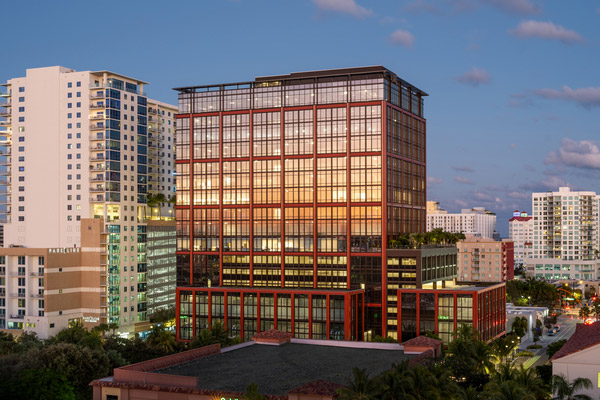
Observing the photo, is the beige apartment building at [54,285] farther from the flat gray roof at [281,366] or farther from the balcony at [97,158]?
the flat gray roof at [281,366]

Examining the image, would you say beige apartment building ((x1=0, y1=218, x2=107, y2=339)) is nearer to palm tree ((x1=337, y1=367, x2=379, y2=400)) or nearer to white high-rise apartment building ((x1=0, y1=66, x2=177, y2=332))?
white high-rise apartment building ((x1=0, y1=66, x2=177, y2=332))

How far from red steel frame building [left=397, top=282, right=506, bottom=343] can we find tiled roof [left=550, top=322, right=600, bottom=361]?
36029mm

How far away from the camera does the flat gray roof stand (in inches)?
2943

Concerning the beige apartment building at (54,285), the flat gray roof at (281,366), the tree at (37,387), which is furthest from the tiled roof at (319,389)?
the beige apartment building at (54,285)

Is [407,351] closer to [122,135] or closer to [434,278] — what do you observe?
[434,278]

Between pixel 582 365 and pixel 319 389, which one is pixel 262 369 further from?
pixel 582 365

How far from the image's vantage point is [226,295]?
526 feet

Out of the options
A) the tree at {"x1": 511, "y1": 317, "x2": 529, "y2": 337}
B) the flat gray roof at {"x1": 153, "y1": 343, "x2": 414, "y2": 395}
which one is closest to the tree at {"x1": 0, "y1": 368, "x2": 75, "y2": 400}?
the flat gray roof at {"x1": 153, "y1": 343, "x2": 414, "y2": 395}

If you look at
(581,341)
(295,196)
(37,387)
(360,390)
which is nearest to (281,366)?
(360,390)

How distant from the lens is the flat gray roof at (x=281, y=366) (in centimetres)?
7475

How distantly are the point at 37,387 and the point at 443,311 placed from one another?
8290 centimetres

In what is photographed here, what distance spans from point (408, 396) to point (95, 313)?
434 feet

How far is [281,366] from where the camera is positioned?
84.8m

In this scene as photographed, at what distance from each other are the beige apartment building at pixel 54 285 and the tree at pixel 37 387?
83.9m
